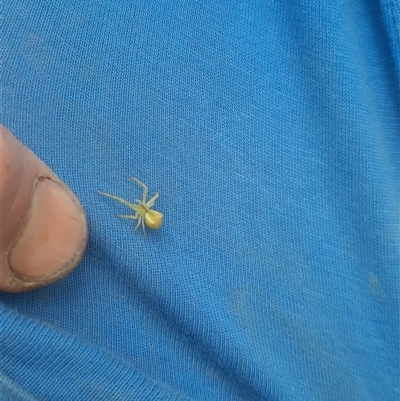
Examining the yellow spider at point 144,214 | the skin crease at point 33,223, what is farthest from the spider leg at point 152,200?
the skin crease at point 33,223

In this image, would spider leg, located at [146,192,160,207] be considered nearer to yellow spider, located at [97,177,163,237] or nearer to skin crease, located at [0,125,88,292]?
yellow spider, located at [97,177,163,237]

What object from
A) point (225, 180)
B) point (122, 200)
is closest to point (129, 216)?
point (122, 200)

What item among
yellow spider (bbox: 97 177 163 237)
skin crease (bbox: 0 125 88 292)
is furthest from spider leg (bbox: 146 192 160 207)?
skin crease (bbox: 0 125 88 292)

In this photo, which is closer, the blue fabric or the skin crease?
the skin crease

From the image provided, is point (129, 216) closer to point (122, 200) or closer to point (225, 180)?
point (122, 200)

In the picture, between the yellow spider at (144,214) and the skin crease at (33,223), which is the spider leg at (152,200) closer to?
the yellow spider at (144,214)

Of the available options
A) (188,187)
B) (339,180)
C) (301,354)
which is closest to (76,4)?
(188,187)
